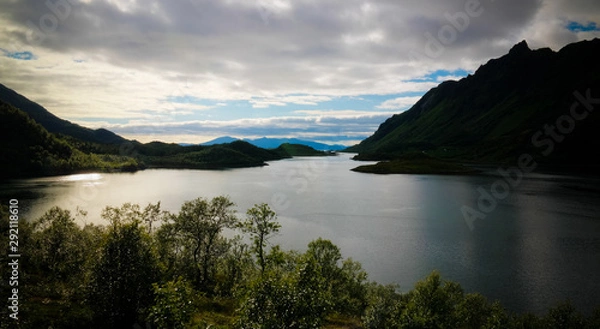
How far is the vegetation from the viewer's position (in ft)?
76.0

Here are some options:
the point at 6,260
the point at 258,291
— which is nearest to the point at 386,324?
the point at 258,291

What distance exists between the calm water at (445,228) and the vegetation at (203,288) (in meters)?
13.1

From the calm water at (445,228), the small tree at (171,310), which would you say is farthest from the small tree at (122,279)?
the calm water at (445,228)

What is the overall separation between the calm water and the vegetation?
13.1 m

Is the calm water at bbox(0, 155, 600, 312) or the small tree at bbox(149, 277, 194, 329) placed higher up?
the small tree at bbox(149, 277, 194, 329)

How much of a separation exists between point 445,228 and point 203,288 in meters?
78.8

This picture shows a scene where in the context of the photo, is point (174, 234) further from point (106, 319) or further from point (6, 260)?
point (106, 319)

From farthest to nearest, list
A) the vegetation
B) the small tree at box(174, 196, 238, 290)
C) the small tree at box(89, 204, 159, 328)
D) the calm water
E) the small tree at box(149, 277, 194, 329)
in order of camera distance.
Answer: the calm water, the small tree at box(174, 196, 238, 290), the small tree at box(89, 204, 159, 328), the vegetation, the small tree at box(149, 277, 194, 329)

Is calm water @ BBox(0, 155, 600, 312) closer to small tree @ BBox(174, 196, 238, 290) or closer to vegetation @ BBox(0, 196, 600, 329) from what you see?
vegetation @ BBox(0, 196, 600, 329)

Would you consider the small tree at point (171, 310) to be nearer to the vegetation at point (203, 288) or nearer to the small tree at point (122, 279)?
the vegetation at point (203, 288)

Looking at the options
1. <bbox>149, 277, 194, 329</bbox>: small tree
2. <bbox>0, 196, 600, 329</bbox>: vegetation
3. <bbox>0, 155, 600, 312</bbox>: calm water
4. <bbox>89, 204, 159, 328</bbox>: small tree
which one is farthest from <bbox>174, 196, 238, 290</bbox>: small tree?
<bbox>149, 277, 194, 329</bbox>: small tree

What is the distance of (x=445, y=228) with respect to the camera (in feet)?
345

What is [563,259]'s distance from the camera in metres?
74.9

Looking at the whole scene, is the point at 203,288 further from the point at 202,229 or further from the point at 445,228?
the point at 445,228
